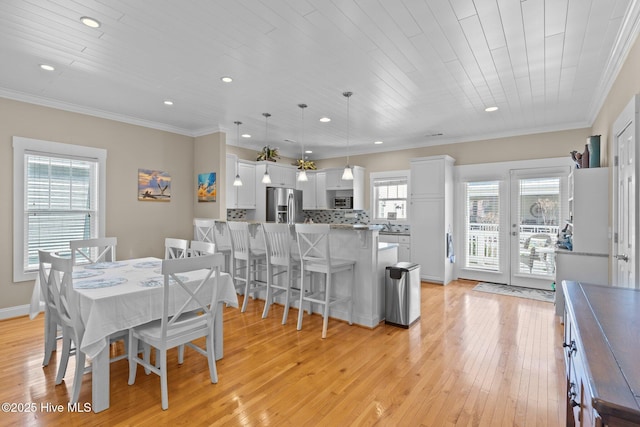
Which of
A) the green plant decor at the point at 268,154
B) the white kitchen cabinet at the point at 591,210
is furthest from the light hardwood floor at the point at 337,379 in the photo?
the green plant decor at the point at 268,154

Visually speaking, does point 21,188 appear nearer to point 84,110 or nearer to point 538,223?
point 84,110

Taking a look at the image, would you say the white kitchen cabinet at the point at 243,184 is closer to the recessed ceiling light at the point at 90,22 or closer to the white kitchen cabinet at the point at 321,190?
the white kitchen cabinet at the point at 321,190

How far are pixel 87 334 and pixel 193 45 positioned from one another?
2.33 m

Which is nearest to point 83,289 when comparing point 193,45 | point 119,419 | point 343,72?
point 119,419

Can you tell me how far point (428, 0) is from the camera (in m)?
2.16

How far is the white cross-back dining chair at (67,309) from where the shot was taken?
7.12 ft

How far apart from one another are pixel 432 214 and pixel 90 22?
5317mm

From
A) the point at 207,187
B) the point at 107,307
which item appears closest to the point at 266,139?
the point at 207,187

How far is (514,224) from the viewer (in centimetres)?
563

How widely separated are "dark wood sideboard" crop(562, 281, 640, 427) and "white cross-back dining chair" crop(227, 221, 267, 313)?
3.44 metres

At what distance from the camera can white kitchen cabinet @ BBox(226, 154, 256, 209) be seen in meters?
5.93

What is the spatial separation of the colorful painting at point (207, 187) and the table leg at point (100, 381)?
11.5 feet

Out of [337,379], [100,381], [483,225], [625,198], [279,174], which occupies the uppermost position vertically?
[279,174]

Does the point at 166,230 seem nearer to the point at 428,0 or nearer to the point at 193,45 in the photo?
the point at 193,45
